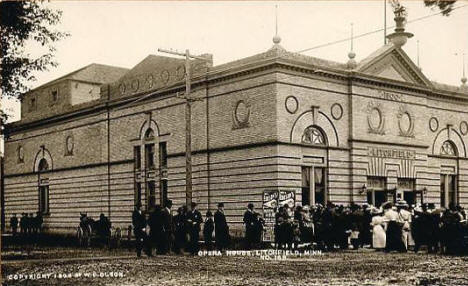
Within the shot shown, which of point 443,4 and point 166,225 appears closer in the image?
point 443,4

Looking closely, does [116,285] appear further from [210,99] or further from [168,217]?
[210,99]

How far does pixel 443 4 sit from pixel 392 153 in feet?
63.9

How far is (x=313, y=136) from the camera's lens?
2631cm

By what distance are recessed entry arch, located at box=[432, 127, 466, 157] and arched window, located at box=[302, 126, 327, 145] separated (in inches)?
334

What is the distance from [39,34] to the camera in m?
15.4

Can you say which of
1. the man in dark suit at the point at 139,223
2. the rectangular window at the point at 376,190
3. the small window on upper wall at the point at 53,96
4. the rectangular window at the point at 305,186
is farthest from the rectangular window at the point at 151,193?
the small window on upper wall at the point at 53,96

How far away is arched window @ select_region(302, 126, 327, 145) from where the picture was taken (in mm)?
26062

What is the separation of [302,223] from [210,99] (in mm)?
8776

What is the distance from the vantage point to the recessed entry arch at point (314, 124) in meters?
25.4

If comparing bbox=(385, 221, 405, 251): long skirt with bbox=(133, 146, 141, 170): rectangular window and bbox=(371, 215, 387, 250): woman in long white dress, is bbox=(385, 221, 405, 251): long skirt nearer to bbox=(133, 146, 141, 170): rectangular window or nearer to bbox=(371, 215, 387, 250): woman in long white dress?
bbox=(371, 215, 387, 250): woman in long white dress

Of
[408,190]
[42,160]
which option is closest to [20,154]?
[42,160]

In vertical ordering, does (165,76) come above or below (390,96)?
above

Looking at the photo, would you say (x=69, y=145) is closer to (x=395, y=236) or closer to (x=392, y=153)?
(x=392, y=153)

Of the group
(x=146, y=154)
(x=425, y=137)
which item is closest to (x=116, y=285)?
(x=146, y=154)
